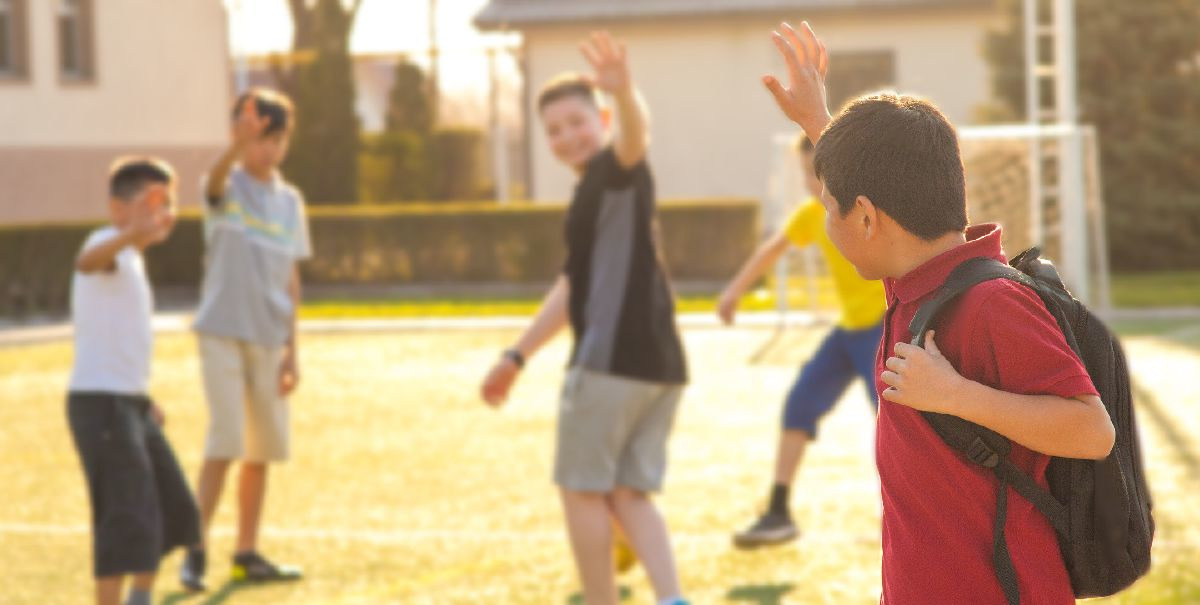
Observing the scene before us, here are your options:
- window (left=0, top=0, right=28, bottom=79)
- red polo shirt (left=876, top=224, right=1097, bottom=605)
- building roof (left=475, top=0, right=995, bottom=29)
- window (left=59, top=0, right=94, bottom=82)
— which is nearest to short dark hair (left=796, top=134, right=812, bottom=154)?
red polo shirt (left=876, top=224, right=1097, bottom=605)

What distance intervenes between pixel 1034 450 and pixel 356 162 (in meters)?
31.9

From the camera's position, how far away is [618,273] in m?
5.23

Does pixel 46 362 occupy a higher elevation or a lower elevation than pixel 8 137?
lower

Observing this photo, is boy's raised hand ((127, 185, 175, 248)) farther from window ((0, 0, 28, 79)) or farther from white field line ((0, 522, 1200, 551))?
window ((0, 0, 28, 79))

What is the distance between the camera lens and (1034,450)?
2506 mm

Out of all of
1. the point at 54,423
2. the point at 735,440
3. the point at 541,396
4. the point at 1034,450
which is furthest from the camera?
the point at 541,396

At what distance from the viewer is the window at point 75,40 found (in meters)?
31.0

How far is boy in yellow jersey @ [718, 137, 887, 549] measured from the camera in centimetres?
693

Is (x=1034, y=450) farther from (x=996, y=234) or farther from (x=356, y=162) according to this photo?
(x=356, y=162)

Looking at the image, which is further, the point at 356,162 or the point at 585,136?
the point at 356,162

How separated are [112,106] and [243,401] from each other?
26.4m

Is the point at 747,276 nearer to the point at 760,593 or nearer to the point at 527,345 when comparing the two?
the point at 760,593

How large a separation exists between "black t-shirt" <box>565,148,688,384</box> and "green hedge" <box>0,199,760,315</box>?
19244mm

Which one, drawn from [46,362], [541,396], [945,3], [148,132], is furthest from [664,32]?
[541,396]
